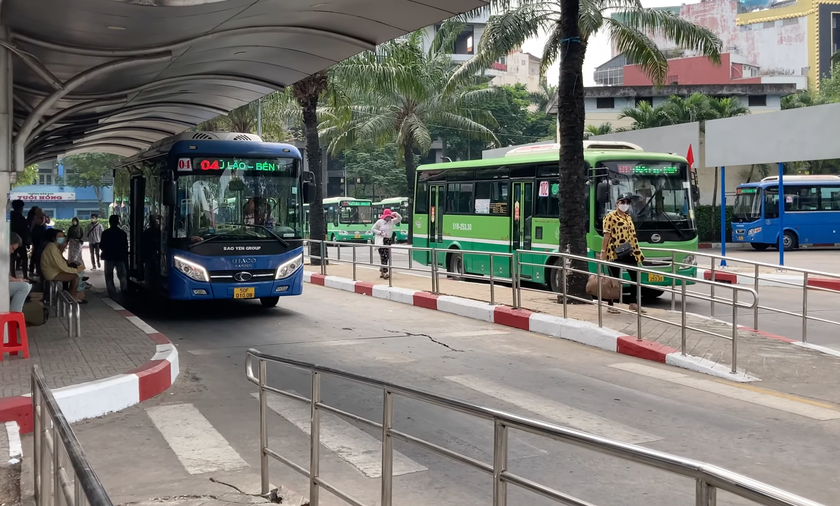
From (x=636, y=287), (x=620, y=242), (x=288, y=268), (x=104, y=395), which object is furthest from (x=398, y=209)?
(x=104, y=395)

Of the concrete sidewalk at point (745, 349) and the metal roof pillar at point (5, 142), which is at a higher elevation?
the metal roof pillar at point (5, 142)

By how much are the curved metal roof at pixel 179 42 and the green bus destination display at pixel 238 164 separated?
1446 millimetres

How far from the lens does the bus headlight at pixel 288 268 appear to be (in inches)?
557

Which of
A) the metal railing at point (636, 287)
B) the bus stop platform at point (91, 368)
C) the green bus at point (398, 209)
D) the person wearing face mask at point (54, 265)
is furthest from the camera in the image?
the green bus at point (398, 209)

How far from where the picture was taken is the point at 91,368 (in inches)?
356

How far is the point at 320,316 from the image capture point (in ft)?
48.3

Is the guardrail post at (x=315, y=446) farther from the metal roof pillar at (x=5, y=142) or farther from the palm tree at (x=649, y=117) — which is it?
the palm tree at (x=649, y=117)

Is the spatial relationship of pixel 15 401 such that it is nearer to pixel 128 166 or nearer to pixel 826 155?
pixel 128 166

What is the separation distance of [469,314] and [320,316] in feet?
8.52

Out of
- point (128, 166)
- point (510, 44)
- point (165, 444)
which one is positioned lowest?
point (165, 444)

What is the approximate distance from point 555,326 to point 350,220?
3563 cm

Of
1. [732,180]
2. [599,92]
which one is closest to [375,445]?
[732,180]

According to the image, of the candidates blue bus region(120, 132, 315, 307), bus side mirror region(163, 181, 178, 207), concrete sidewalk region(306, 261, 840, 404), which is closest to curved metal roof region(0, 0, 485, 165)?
blue bus region(120, 132, 315, 307)

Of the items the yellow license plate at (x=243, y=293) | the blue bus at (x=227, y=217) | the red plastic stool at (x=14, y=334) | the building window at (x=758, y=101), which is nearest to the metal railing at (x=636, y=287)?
the blue bus at (x=227, y=217)
